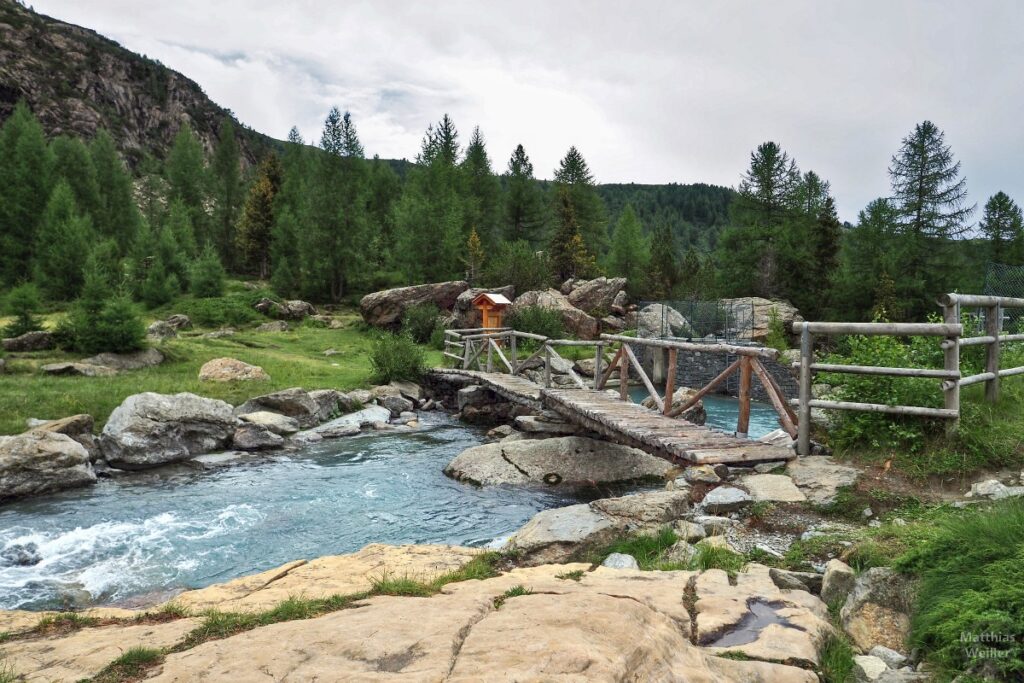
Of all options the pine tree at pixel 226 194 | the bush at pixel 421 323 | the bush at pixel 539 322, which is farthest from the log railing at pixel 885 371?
the pine tree at pixel 226 194

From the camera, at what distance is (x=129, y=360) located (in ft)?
59.1

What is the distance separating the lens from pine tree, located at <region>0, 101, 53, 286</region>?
36.1 meters

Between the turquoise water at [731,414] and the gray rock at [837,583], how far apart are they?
1047cm

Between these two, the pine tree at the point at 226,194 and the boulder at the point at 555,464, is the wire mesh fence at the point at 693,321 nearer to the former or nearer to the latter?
the boulder at the point at 555,464

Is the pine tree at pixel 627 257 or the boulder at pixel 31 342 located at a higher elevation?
the pine tree at pixel 627 257

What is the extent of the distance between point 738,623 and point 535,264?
1355 inches

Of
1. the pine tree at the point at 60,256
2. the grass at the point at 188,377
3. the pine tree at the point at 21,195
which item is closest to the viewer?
the grass at the point at 188,377

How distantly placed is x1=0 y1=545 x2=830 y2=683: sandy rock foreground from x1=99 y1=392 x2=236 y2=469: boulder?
8.78 m

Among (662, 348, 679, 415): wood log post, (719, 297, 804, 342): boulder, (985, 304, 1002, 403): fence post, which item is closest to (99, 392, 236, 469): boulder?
(662, 348, 679, 415): wood log post

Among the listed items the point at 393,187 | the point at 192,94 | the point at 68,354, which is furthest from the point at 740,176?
the point at 192,94

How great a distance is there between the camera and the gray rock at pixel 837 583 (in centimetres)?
396

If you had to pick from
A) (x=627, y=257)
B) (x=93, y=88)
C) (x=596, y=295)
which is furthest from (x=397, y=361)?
(x=93, y=88)

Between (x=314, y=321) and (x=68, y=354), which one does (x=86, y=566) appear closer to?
(x=68, y=354)

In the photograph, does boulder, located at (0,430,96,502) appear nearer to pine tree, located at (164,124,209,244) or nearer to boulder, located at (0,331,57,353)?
boulder, located at (0,331,57,353)
